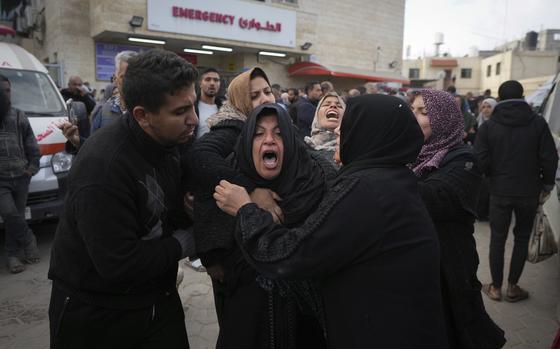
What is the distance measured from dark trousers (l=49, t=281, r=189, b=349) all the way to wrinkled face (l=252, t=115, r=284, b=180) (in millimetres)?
800

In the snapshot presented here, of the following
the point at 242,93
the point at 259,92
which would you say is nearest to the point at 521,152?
the point at 259,92

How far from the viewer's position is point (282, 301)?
1841 mm

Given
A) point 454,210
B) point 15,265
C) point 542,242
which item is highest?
point 454,210

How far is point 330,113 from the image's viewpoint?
3209 mm

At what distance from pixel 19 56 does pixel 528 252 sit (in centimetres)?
709

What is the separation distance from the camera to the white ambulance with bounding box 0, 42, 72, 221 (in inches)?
193

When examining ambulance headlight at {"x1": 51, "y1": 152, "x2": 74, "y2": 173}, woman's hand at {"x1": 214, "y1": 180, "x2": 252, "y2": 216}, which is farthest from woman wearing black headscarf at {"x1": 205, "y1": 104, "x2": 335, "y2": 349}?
ambulance headlight at {"x1": 51, "y1": 152, "x2": 74, "y2": 173}

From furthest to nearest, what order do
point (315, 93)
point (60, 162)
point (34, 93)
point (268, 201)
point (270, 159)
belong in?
point (315, 93) < point (34, 93) < point (60, 162) < point (270, 159) < point (268, 201)

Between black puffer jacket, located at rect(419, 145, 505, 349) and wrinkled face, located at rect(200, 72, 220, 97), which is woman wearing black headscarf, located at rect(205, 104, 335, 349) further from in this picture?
wrinkled face, located at rect(200, 72, 220, 97)

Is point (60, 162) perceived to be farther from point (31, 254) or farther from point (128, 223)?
point (128, 223)

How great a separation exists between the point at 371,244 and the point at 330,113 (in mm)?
1953

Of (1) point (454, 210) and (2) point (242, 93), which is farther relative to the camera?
(2) point (242, 93)

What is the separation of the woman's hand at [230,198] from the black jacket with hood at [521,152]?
3133 millimetres

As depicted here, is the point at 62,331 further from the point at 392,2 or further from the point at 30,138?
the point at 392,2
